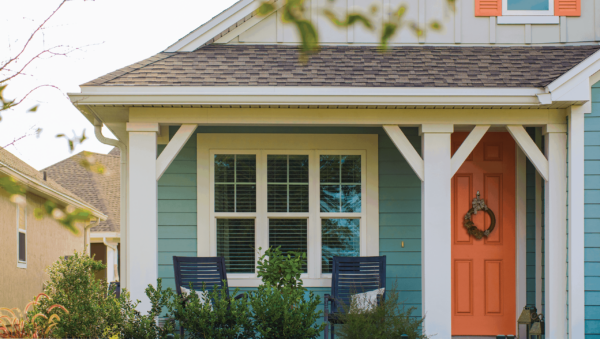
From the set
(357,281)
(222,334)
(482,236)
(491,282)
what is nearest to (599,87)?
(482,236)

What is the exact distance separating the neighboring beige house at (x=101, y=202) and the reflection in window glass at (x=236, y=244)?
13.8m

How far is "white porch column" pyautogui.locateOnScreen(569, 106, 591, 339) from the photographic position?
4.57m

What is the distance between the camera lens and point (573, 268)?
4.60 metres

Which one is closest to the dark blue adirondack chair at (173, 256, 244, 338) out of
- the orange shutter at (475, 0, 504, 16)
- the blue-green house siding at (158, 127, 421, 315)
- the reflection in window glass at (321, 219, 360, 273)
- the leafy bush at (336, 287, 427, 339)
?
the blue-green house siding at (158, 127, 421, 315)

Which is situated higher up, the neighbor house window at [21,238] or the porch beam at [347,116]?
the porch beam at [347,116]

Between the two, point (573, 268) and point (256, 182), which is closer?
point (573, 268)

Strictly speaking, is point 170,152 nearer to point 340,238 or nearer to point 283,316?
point 283,316

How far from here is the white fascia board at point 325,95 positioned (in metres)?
4.54

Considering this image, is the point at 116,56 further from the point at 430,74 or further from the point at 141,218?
the point at 430,74

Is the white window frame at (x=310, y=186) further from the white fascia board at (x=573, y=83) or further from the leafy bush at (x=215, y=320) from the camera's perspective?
the white fascia board at (x=573, y=83)

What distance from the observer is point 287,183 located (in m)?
5.68

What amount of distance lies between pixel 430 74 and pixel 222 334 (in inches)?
113

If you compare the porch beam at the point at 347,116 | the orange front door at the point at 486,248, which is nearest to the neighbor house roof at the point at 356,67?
the porch beam at the point at 347,116

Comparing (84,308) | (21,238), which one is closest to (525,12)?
(84,308)
